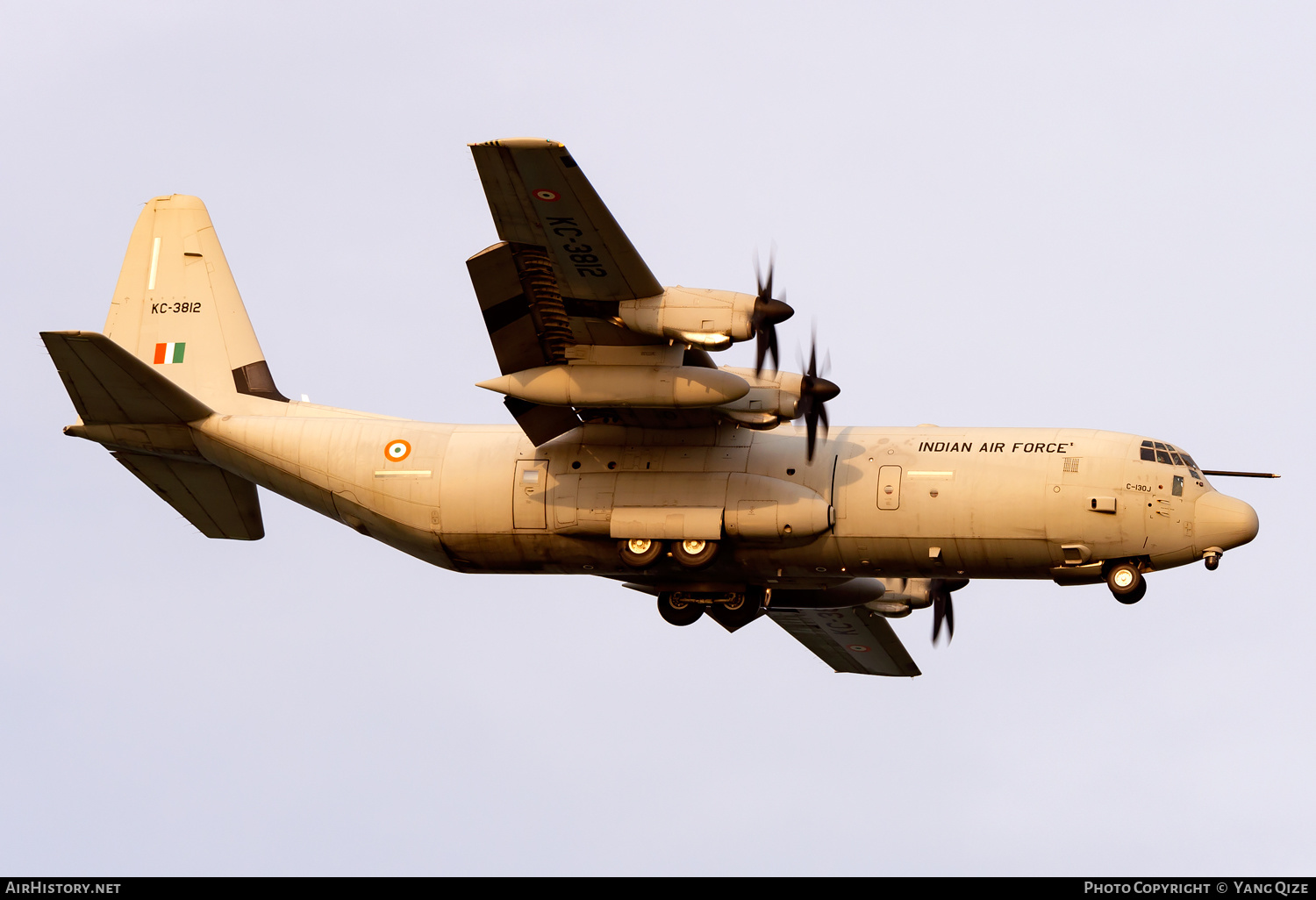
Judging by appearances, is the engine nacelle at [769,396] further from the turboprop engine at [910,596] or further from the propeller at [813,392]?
the turboprop engine at [910,596]

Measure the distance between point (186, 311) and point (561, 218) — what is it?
10.6m

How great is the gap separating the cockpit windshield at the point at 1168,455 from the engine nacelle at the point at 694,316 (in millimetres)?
7238

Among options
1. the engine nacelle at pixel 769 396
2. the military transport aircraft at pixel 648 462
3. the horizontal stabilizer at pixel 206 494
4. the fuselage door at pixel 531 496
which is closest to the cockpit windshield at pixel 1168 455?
the military transport aircraft at pixel 648 462

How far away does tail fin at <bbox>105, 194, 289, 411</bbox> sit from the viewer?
33719 millimetres

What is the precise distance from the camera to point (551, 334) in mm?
28938

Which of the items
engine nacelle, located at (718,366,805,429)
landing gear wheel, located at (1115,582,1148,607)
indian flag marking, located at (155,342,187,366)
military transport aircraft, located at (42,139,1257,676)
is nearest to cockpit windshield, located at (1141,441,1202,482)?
military transport aircraft, located at (42,139,1257,676)

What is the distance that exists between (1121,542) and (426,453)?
38.2ft

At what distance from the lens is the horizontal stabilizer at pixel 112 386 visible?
98.3 ft

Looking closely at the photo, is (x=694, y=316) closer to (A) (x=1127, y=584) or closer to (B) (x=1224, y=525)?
(A) (x=1127, y=584)

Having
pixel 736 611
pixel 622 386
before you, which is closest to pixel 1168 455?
pixel 736 611

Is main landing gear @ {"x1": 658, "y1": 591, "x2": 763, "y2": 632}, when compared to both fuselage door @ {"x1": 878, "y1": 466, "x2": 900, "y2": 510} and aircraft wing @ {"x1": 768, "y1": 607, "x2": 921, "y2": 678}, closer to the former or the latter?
aircraft wing @ {"x1": 768, "y1": 607, "x2": 921, "y2": 678}

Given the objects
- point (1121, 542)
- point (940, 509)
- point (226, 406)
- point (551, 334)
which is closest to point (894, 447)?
point (940, 509)
